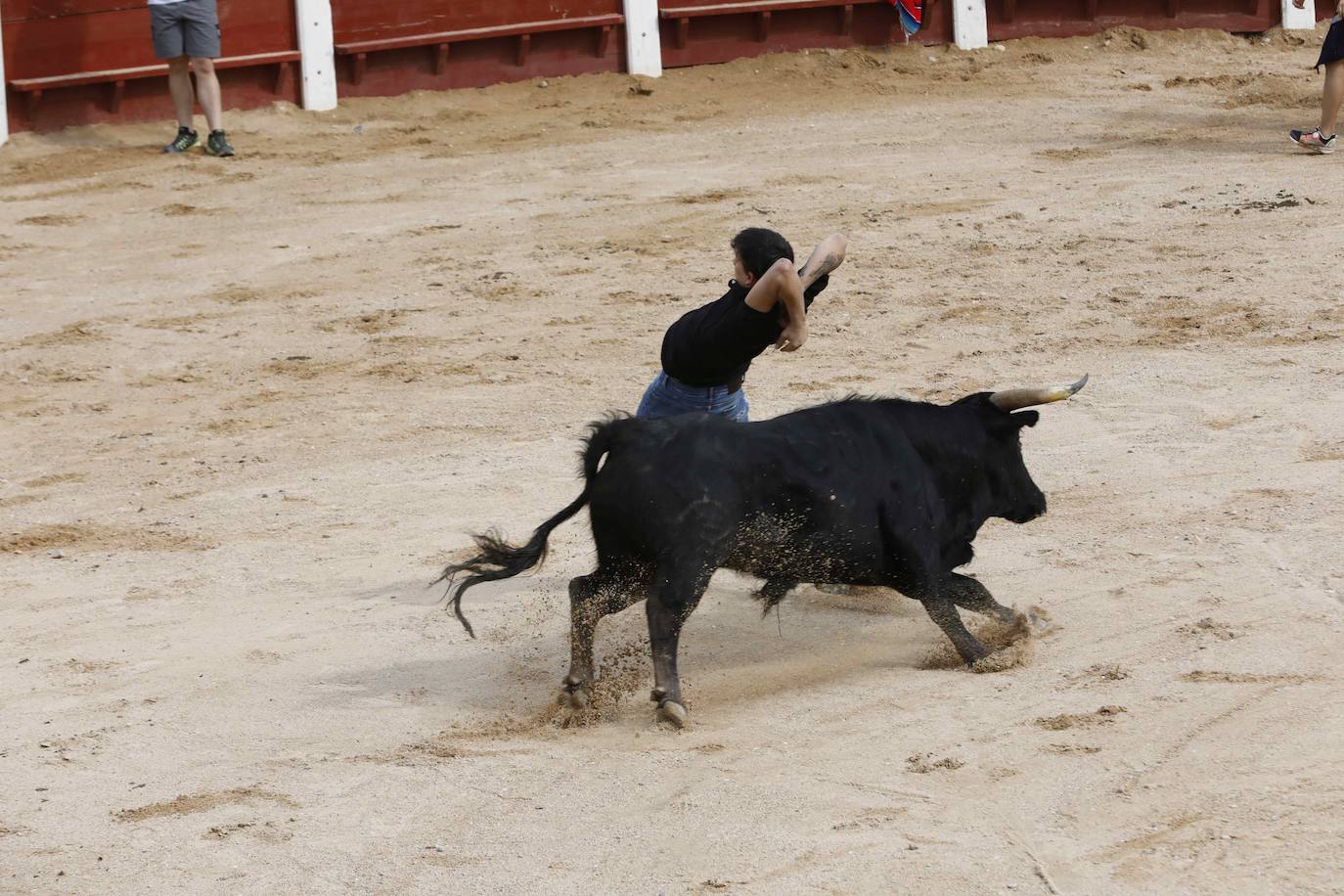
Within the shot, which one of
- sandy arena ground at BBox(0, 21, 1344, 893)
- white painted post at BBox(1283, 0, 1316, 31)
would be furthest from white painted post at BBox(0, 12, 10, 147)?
white painted post at BBox(1283, 0, 1316, 31)

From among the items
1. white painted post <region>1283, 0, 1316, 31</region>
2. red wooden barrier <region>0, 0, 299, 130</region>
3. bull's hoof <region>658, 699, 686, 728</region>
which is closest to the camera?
bull's hoof <region>658, 699, 686, 728</region>

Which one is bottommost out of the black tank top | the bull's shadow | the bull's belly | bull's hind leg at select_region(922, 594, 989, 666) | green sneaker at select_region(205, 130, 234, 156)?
the bull's shadow

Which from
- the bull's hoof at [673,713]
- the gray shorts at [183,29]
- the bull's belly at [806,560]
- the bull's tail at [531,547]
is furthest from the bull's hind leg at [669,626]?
the gray shorts at [183,29]

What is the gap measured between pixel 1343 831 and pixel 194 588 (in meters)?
3.76

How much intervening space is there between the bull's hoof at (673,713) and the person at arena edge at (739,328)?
1.00m

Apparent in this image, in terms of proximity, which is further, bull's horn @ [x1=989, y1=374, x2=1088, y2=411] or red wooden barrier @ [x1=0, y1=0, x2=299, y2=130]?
red wooden barrier @ [x1=0, y1=0, x2=299, y2=130]

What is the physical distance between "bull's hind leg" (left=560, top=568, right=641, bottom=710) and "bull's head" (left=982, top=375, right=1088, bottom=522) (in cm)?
120

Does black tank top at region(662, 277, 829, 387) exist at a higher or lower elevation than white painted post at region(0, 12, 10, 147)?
lower

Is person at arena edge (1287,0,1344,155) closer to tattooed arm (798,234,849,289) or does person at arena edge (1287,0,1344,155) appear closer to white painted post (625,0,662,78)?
white painted post (625,0,662,78)

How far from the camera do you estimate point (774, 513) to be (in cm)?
482

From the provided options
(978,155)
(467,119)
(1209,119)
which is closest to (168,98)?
(467,119)

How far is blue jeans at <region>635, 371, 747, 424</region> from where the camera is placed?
5363mm

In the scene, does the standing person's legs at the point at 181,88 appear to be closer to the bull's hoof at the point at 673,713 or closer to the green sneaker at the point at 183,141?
the green sneaker at the point at 183,141

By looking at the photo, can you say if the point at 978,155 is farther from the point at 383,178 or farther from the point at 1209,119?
the point at 383,178
